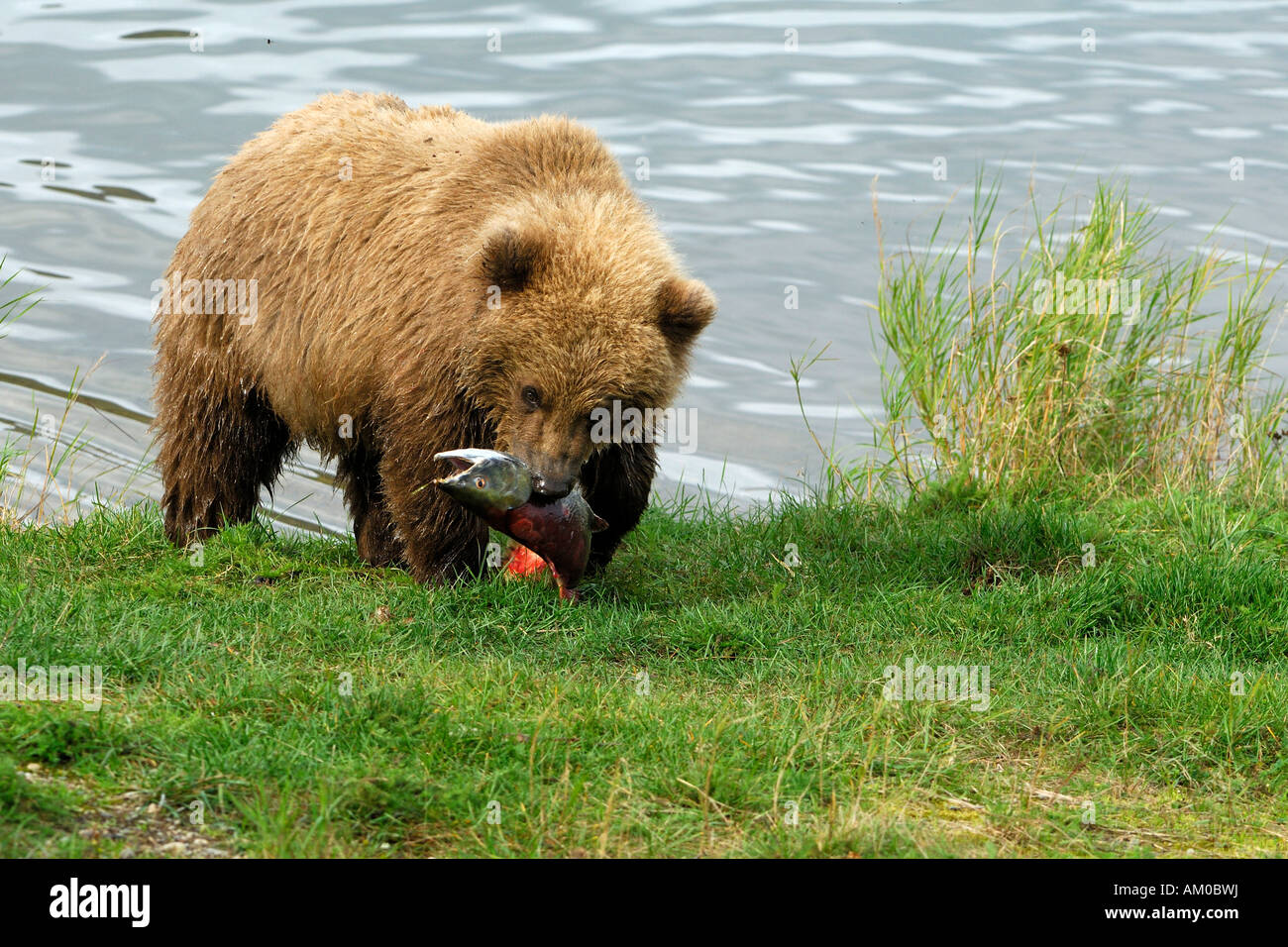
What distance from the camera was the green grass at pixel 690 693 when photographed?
13.8 feet

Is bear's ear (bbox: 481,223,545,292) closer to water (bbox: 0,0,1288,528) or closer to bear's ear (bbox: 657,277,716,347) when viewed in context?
bear's ear (bbox: 657,277,716,347)

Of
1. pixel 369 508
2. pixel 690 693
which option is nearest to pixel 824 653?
pixel 690 693

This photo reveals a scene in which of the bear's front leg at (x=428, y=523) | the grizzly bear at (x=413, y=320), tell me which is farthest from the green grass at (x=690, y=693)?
the grizzly bear at (x=413, y=320)

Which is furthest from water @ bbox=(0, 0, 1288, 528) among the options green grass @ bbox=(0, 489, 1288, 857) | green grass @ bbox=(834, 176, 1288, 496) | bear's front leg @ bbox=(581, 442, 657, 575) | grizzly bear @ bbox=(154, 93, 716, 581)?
bear's front leg @ bbox=(581, 442, 657, 575)

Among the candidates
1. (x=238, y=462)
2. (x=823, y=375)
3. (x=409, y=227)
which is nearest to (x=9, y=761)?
(x=409, y=227)

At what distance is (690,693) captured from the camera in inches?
224

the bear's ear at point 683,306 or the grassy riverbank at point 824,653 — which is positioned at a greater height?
the bear's ear at point 683,306

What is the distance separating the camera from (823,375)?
528 inches

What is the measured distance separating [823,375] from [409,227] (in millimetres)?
7047

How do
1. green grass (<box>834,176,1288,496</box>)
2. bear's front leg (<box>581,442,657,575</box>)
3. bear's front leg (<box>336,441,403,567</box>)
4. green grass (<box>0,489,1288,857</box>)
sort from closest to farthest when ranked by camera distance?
green grass (<box>0,489,1288,857</box>)
bear's front leg (<box>581,442,657,575</box>)
bear's front leg (<box>336,441,403,567</box>)
green grass (<box>834,176,1288,496</box>)

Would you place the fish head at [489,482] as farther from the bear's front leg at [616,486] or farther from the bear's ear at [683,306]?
Result: the bear's ear at [683,306]

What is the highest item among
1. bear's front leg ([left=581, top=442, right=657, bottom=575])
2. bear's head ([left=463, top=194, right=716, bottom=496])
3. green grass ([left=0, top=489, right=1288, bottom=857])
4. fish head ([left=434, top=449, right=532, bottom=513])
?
bear's head ([left=463, top=194, right=716, bottom=496])

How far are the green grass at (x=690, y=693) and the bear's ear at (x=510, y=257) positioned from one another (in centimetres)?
141

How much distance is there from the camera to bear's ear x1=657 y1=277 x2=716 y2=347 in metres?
6.44
